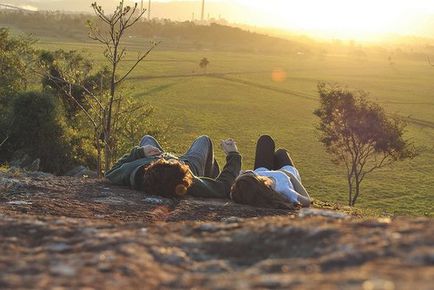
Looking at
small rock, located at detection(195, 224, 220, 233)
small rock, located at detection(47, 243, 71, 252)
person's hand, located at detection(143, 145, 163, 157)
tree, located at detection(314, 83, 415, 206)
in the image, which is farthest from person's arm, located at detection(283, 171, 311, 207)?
tree, located at detection(314, 83, 415, 206)

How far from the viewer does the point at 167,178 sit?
718 cm

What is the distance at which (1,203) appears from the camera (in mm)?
6219

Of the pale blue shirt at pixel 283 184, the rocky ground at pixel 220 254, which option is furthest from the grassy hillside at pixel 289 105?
the rocky ground at pixel 220 254

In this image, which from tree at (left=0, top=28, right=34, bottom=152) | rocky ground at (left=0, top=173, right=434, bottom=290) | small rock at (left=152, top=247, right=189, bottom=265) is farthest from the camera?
tree at (left=0, top=28, right=34, bottom=152)

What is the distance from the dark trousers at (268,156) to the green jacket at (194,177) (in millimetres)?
983

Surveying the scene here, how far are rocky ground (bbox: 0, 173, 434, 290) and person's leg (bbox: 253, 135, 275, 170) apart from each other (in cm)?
522

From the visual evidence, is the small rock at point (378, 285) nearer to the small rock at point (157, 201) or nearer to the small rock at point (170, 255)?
the small rock at point (170, 255)

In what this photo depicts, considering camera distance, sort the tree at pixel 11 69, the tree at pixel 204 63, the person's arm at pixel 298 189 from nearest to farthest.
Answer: the person's arm at pixel 298 189 → the tree at pixel 11 69 → the tree at pixel 204 63

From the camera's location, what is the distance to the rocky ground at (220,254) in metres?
2.46

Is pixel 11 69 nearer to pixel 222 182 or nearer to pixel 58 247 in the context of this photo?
pixel 222 182

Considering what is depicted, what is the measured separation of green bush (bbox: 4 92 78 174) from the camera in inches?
958

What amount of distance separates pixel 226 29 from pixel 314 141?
134 m

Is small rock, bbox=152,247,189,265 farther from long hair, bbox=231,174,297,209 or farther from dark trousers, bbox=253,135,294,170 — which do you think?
dark trousers, bbox=253,135,294,170

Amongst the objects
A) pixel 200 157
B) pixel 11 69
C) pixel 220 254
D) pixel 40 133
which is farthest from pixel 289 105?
pixel 220 254
